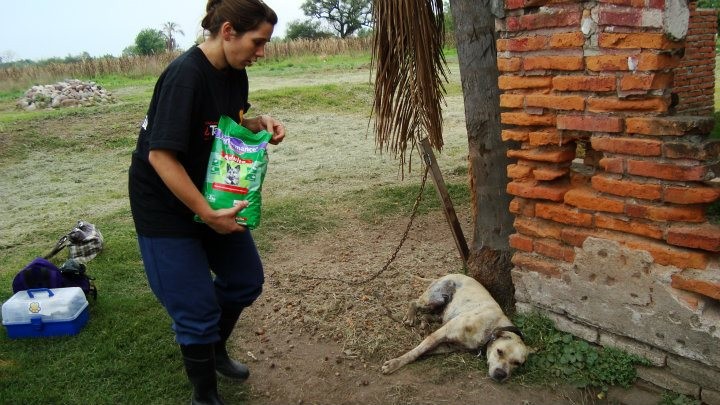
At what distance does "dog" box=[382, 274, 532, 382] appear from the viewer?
348cm

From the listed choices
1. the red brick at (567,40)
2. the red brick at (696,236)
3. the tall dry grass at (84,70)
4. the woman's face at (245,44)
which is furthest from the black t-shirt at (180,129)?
the tall dry grass at (84,70)

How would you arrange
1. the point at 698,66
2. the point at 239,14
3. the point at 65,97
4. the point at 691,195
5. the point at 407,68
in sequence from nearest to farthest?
the point at 239,14, the point at 691,195, the point at 407,68, the point at 698,66, the point at 65,97

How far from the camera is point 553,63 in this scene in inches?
131

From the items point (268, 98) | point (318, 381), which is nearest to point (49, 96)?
point (268, 98)

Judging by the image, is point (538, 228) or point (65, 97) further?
point (65, 97)

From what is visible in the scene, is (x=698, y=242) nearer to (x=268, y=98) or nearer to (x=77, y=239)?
(x=77, y=239)

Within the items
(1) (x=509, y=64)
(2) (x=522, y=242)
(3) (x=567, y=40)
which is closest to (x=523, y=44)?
(1) (x=509, y=64)

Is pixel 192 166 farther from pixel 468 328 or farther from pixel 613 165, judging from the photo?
pixel 613 165

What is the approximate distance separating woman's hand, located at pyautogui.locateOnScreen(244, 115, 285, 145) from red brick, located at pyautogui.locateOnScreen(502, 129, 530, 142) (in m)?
1.40

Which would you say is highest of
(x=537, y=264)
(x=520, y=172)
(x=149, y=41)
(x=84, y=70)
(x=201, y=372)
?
(x=149, y=41)

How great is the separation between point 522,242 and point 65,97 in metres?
19.9

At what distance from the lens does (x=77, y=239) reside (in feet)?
20.3

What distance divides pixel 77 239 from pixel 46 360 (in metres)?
2.28

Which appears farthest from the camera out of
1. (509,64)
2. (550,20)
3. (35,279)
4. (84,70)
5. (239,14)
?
(84,70)
